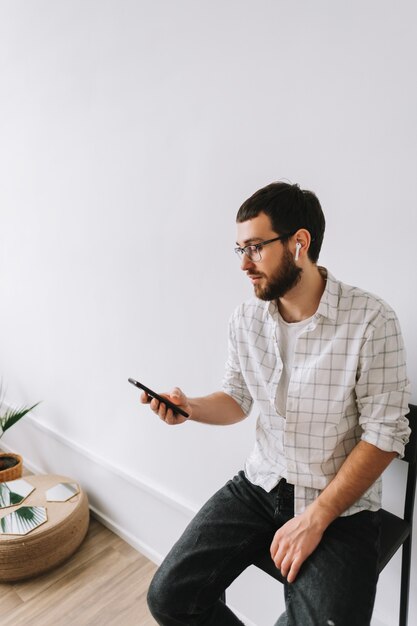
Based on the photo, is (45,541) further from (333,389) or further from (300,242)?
(300,242)

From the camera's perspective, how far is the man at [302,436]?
1.04 metres

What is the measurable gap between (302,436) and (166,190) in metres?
1.00

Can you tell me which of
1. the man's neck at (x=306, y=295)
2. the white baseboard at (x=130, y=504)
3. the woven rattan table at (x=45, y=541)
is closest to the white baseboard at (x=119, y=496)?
the white baseboard at (x=130, y=504)

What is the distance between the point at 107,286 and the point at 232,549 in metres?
1.22

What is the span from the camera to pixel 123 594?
6.23 ft

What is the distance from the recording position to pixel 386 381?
3.44ft

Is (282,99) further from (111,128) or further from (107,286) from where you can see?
(107,286)

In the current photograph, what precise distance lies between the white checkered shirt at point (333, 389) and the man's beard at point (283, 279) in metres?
0.08

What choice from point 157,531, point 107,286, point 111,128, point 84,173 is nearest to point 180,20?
point 111,128

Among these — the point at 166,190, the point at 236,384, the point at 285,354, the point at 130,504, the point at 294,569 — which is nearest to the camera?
the point at 294,569

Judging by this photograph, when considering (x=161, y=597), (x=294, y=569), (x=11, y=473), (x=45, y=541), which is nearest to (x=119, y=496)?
(x=45, y=541)

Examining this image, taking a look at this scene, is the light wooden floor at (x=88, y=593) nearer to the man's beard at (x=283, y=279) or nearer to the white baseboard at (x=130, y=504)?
the white baseboard at (x=130, y=504)

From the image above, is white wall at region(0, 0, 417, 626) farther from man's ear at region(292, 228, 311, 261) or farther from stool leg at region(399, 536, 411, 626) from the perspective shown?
man's ear at region(292, 228, 311, 261)

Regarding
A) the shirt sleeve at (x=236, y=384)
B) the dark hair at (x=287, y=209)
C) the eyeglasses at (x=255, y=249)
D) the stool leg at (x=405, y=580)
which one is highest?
the dark hair at (x=287, y=209)
